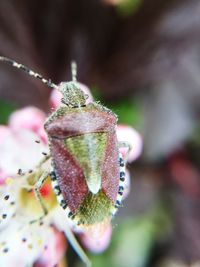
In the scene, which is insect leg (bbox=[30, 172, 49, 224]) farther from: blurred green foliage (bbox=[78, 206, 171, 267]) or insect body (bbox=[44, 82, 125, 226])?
blurred green foliage (bbox=[78, 206, 171, 267])

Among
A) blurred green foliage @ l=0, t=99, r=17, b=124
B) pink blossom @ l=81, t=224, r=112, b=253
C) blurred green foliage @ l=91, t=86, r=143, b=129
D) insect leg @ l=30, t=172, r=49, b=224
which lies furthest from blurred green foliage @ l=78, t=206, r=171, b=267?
insect leg @ l=30, t=172, r=49, b=224

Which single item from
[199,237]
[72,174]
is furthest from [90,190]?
[199,237]

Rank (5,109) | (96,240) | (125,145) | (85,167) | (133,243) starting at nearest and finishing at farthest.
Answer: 1. (85,167)
2. (125,145)
3. (96,240)
4. (5,109)
5. (133,243)

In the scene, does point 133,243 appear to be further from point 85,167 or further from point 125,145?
point 85,167

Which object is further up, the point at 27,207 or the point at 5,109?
the point at 5,109

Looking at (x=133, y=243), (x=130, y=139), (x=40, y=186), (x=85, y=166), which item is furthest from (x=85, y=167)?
(x=133, y=243)

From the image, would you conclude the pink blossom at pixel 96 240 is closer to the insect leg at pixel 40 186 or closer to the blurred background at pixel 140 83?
the insect leg at pixel 40 186

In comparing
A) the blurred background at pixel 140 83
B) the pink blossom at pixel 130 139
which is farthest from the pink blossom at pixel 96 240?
the blurred background at pixel 140 83
